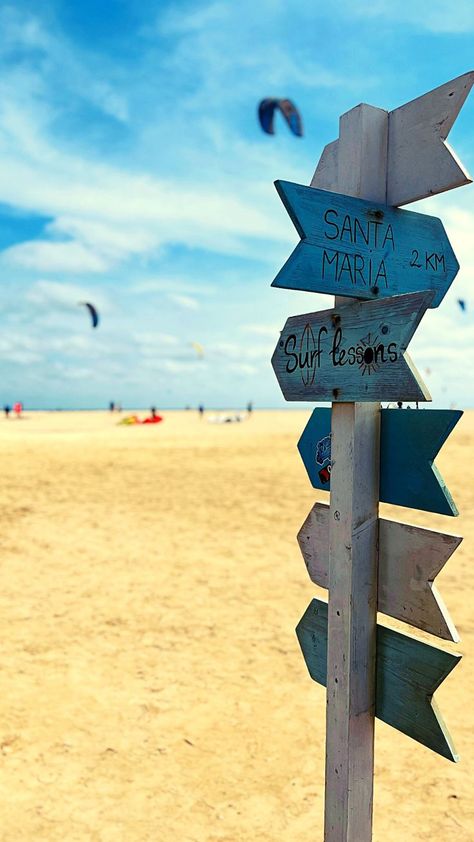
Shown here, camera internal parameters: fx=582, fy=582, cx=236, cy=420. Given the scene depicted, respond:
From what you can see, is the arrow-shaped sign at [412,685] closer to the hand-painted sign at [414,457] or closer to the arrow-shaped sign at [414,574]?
the arrow-shaped sign at [414,574]

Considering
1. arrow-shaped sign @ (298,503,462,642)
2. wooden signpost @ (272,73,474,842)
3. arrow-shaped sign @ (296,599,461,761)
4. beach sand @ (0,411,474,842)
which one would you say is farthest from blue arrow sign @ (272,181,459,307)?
beach sand @ (0,411,474,842)

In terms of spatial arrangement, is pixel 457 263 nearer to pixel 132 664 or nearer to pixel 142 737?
pixel 142 737

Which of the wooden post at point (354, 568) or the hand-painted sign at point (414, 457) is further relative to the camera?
the wooden post at point (354, 568)

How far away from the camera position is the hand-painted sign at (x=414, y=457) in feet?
6.21

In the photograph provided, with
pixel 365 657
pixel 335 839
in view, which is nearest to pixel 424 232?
pixel 365 657

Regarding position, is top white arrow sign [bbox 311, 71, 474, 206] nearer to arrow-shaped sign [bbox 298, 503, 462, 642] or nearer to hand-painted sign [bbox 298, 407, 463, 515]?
hand-painted sign [bbox 298, 407, 463, 515]

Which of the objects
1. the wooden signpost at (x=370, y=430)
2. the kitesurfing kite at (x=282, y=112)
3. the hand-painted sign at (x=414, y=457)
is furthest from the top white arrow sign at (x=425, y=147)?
the kitesurfing kite at (x=282, y=112)

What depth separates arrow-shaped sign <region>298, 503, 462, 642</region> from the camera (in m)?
1.91

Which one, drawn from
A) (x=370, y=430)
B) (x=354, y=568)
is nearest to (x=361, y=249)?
(x=370, y=430)

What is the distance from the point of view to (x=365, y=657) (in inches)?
83.9

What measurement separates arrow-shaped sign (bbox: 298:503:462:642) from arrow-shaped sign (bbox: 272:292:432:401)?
19.2 inches

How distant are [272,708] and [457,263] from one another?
340 centimetres

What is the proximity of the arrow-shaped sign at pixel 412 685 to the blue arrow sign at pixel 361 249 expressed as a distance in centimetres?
122

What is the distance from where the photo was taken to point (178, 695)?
440 cm
